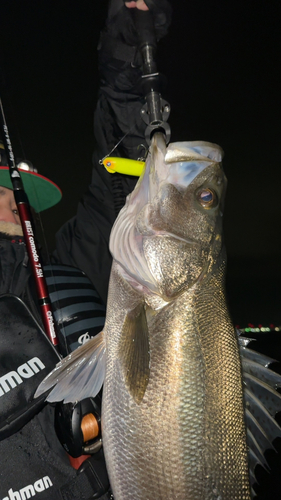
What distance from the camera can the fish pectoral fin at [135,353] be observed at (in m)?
1.09

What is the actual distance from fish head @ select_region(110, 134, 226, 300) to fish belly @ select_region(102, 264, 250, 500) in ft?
0.32

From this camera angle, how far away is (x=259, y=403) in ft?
4.18

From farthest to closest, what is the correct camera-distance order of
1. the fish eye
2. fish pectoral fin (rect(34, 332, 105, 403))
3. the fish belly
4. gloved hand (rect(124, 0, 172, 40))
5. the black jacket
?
the black jacket
gloved hand (rect(124, 0, 172, 40))
the fish eye
fish pectoral fin (rect(34, 332, 105, 403))
the fish belly

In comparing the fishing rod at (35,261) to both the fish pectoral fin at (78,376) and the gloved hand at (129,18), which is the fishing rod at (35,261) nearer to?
the fish pectoral fin at (78,376)

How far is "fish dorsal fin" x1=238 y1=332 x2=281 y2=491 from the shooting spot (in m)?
1.25

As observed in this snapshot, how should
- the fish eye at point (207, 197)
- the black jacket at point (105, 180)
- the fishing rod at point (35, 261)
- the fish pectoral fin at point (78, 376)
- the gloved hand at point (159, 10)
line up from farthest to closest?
the black jacket at point (105, 180) → the gloved hand at point (159, 10) → the fishing rod at point (35, 261) → the fish eye at point (207, 197) → the fish pectoral fin at point (78, 376)

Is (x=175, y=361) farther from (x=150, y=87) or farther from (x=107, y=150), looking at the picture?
(x=107, y=150)

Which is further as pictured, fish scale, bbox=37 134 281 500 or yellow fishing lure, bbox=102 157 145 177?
yellow fishing lure, bbox=102 157 145 177

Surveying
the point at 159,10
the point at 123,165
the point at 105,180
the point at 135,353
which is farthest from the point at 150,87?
the point at 135,353

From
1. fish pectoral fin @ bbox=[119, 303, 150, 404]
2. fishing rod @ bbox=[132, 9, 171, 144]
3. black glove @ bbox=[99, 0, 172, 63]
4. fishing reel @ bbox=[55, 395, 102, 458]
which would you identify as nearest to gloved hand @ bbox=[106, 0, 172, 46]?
black glove @ bbox=[99, 0, 172, 63]

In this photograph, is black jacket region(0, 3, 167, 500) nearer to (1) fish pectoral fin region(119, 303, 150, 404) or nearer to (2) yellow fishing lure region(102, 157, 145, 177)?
(2) yellow fishing lure region(102, 157, 145, 177)

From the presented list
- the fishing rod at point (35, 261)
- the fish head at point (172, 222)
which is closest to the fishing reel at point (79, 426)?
the fishing rod at point (35, 261)

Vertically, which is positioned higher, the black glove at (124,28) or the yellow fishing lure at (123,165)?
the black glove at (124,28)

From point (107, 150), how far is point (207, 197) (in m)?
1.67
